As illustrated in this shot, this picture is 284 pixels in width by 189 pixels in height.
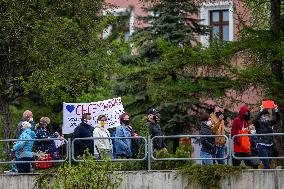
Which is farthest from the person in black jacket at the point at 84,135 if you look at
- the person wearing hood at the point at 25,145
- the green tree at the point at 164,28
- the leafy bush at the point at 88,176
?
the green tree at the point at 164,28

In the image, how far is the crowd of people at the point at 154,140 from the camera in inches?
1041

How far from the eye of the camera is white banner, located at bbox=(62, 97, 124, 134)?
30.6 m

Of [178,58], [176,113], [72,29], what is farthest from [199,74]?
[176,113]

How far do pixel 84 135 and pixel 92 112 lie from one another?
3.24m

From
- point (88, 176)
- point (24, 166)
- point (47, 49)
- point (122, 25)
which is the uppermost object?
point (122, 25)

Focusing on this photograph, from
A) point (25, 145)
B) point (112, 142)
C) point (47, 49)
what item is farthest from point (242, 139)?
point (47, 49)

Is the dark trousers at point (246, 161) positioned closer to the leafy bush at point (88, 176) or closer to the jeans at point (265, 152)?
the jeans at point (265, 152)

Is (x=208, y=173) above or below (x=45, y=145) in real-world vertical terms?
below

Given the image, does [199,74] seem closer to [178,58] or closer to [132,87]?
[178,58]

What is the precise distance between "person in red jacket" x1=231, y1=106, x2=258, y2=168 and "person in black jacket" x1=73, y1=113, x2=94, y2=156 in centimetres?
317

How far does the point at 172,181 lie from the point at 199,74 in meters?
5.54

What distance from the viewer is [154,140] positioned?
27.1 metres

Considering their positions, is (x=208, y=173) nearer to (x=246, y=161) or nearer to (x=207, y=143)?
(x=207, y=143)

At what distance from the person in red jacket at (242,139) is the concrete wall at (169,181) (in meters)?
0.44
